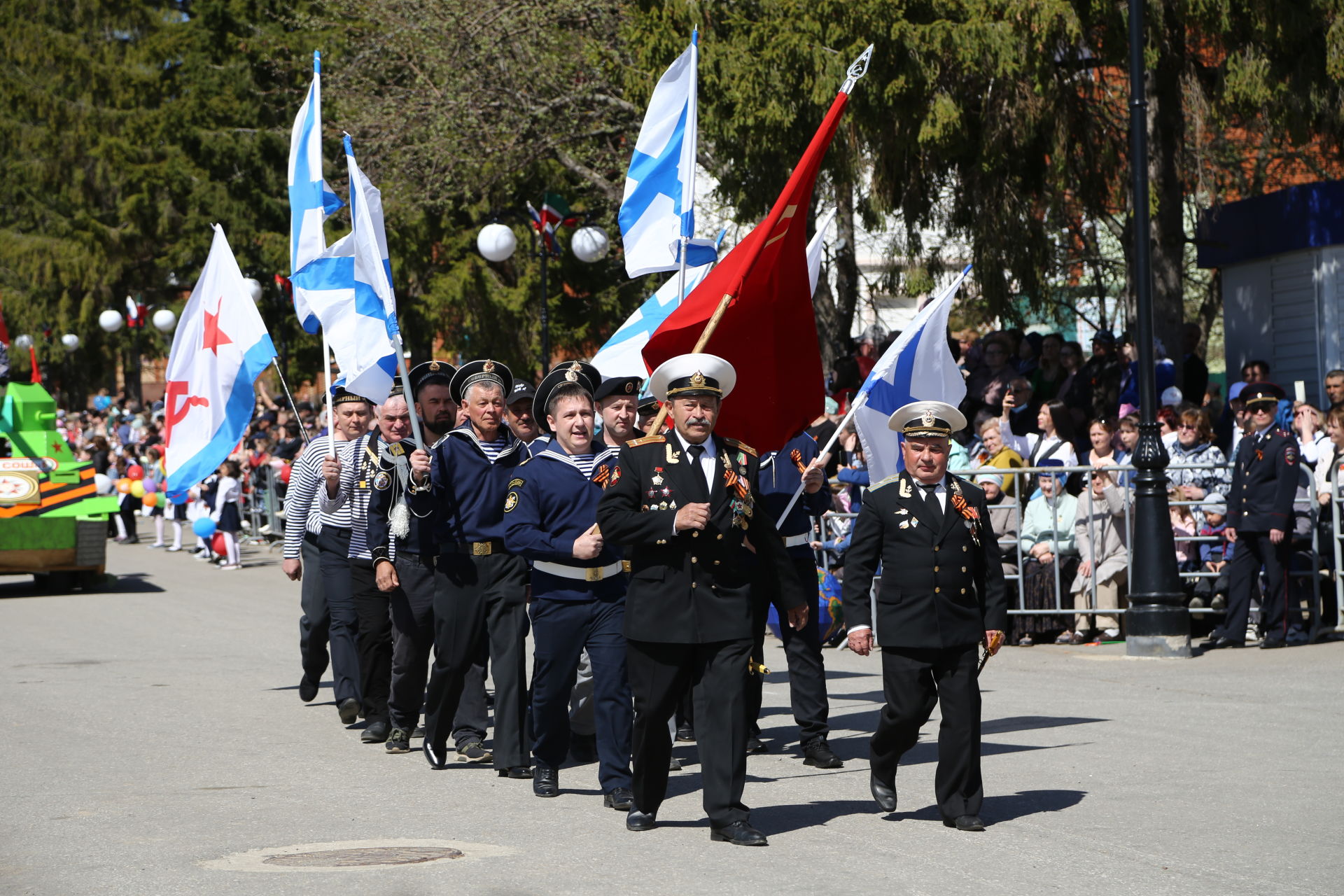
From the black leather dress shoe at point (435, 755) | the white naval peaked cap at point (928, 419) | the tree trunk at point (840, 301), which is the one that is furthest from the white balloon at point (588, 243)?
the white naval peaked cap at point (928, 419)

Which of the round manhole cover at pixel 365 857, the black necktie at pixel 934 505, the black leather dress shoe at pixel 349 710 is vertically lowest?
the round manhole cover at pixel 365 857

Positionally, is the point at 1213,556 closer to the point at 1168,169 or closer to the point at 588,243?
the point at 1168,169

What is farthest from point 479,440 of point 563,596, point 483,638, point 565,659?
point 565,659

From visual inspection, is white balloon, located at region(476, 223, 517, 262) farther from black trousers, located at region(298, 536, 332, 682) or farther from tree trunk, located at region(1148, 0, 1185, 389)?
black trousers, located at region(298, 536, 332, 682)

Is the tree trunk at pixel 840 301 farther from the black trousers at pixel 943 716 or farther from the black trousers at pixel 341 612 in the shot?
the black trousers at pixel 943 716

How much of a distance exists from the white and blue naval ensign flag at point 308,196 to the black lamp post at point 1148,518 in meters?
5.78

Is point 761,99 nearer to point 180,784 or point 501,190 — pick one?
point 180,784

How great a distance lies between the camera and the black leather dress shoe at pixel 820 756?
27.8 feet

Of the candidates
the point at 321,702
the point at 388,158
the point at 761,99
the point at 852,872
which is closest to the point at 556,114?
the point at 388,158

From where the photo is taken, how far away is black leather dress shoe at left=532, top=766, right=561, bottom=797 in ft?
25.3

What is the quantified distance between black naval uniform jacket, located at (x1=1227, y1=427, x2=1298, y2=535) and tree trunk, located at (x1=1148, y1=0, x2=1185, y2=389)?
13.8 ft

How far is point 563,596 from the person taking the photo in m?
7.68

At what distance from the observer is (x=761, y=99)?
16.5 meters

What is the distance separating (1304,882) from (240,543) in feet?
79.9
